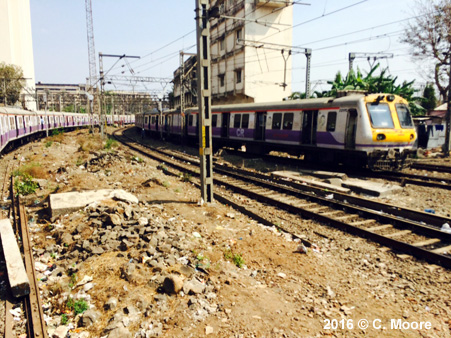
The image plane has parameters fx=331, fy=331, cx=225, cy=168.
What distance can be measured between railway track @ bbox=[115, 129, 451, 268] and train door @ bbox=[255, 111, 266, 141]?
6.09 metres

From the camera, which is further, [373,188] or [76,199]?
[373,188]

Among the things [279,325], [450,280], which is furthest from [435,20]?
[279,325]

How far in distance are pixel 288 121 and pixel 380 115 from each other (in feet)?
14.6

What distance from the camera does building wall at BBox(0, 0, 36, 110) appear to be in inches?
2308

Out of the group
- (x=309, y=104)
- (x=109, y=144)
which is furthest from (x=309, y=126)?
(x=109, y=144)

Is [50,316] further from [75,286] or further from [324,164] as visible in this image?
[324,164]

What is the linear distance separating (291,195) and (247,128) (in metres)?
9.00

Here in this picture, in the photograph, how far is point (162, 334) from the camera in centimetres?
386

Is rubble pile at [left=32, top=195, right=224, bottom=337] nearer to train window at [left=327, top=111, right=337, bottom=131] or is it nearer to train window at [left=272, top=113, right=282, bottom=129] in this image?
train window at [left=327, top=111, right=337, bottom=131]

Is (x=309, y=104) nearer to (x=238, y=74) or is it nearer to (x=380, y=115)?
(x=380, y=115)

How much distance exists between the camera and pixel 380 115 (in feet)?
41.4

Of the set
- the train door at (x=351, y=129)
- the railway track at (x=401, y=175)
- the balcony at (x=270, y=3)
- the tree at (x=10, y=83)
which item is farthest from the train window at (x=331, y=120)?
the tree at (x=10, y=83)

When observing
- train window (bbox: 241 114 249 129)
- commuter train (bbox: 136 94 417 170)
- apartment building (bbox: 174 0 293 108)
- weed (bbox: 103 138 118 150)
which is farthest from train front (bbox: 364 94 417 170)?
apartment building (bbox: 174 0 293 108)

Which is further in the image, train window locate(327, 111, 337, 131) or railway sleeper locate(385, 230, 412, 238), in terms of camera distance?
train window locate(327, 111, 337, 131)
